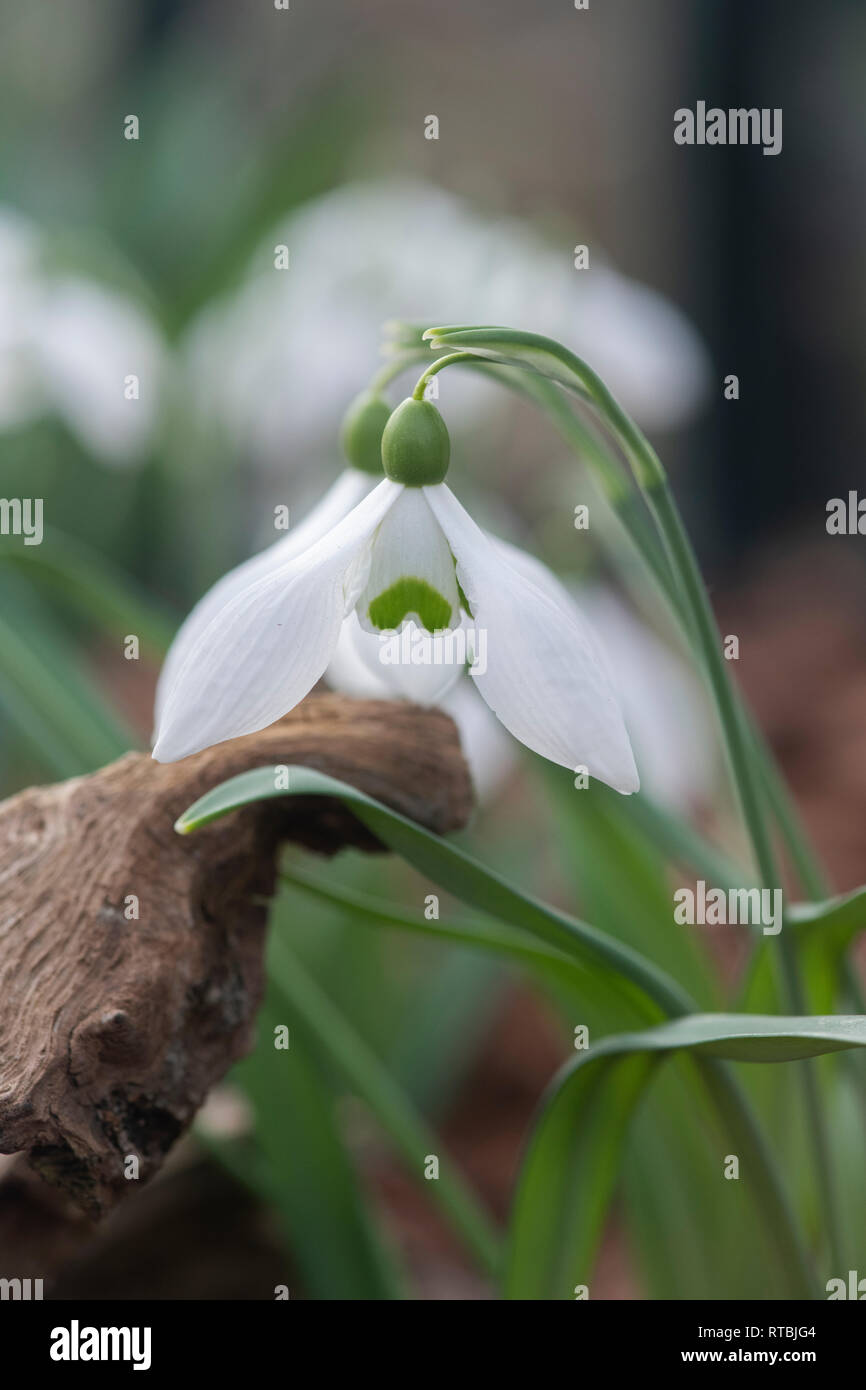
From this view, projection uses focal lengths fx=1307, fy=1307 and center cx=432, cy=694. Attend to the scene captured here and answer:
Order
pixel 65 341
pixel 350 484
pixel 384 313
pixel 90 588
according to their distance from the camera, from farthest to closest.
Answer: pixel 384 313
pixel 65 341
pixel 90 588
pixel 350 484

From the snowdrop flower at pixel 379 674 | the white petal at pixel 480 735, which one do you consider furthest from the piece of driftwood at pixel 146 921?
the white petal at pixel 480 735

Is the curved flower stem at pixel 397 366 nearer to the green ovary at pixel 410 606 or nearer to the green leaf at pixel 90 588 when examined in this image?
the green ovary at pixel 410 606

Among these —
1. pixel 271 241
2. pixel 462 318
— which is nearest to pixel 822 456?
pixel 271 241

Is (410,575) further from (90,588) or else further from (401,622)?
(90,588)

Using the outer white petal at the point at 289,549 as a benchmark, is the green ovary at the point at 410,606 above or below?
below

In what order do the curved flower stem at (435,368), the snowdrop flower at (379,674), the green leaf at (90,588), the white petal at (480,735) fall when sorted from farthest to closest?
the white petal at (480,735) → the green leaf at (90,588) → the snowdrop flower at (379,674) → the curved flower stem at (435,368)

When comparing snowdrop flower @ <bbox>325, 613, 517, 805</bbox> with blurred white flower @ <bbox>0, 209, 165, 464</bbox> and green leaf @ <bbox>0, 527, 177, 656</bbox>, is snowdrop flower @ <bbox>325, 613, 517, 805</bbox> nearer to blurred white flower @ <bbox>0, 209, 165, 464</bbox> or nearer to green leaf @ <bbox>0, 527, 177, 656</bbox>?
green leaf @ <bbox>0, 527, 177, 656</bbox>

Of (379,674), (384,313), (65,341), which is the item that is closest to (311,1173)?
(379,674)
